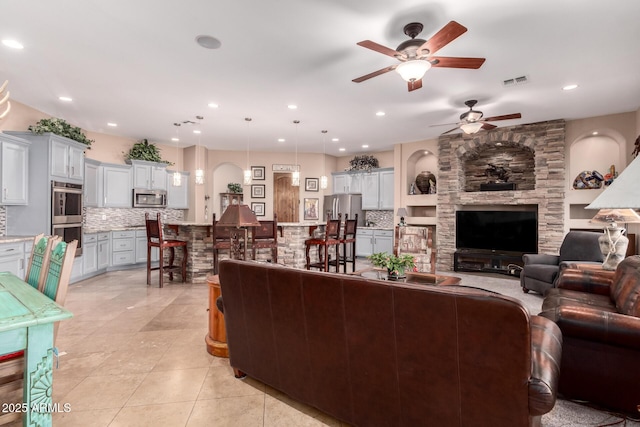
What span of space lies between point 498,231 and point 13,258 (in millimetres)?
7511

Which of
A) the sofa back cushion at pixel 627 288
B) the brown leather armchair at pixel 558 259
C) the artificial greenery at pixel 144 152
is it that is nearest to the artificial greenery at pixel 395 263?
the sofa back cushion at pixel 627 288

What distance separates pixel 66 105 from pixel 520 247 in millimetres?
7867

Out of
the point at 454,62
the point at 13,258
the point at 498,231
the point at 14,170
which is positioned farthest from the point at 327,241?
the point at 14,170

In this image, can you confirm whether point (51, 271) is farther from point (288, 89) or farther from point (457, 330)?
point (288, 89)

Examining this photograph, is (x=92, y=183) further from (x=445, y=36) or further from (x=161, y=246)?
(x=445, y=36)

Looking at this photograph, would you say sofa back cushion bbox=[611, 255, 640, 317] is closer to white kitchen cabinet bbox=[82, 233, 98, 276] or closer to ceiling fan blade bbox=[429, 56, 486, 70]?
ceiling fan blade bbox=[429, 56, 486, 70]

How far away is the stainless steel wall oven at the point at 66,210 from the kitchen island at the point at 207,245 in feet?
4.45

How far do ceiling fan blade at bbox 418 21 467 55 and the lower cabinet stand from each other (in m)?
5.46

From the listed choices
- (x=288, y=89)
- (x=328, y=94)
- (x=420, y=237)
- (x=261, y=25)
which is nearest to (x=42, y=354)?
(x=261, y=25)

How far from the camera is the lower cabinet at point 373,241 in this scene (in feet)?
25.3

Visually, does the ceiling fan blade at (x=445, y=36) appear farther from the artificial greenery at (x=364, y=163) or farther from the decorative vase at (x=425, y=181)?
the artificial greenery at (x=364, y=163)

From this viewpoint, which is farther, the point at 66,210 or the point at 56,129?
the point at 66,210

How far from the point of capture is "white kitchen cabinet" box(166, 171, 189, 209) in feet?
24.5

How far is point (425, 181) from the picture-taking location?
23.8 ft
